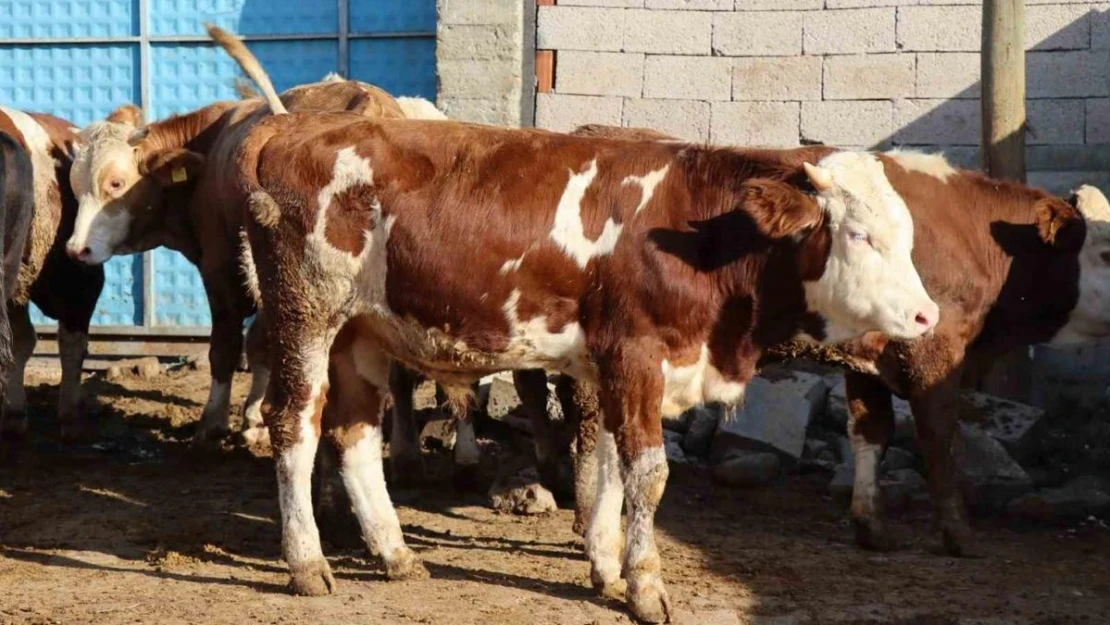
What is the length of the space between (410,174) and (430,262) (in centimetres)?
40

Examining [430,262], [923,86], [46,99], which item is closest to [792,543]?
[430,262]

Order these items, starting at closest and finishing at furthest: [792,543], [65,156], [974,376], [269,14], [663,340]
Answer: [663,340] → [792,543] → [974,376] → [65,156] → [269,14]

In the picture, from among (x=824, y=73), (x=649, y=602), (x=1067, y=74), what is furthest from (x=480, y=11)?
(x=649, y=602)

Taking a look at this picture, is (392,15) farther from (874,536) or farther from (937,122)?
(874,536)

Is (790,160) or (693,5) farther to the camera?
(693,5)

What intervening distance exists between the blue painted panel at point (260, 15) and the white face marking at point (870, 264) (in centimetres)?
710

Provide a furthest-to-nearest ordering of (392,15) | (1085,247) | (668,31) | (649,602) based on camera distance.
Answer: (392,15) → (668,31) → (1085,247) → (649,602)

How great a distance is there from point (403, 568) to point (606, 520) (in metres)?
0.89

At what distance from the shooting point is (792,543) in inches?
304

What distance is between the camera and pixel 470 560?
7.12 metres

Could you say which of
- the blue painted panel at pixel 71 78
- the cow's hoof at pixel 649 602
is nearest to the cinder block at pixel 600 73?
the blue painted panel at pixel 71 78

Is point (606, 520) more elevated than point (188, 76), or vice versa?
point (188, 76)

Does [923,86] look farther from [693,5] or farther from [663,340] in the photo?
[663,340]

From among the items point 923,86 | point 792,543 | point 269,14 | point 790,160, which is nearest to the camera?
point 790,160
